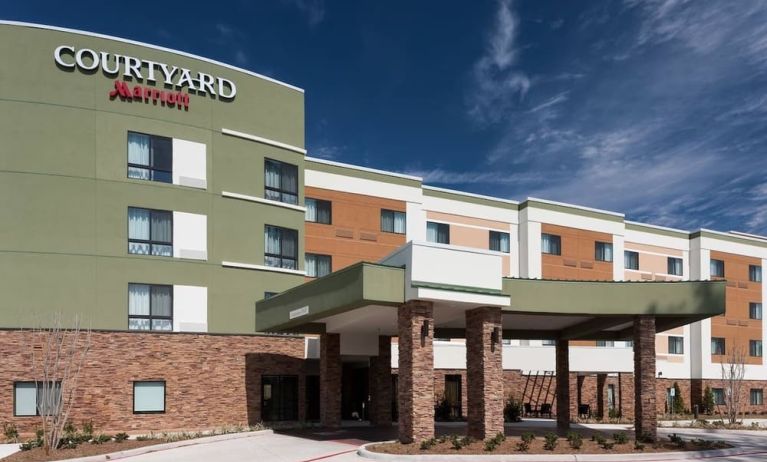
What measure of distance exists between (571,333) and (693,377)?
2882 cm

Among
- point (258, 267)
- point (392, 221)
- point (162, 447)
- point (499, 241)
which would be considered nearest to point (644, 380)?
point (162, 447)

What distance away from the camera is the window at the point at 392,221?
43812 mm

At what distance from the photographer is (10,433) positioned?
2894 centimetres

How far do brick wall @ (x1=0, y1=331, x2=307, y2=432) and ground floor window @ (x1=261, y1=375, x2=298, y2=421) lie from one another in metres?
0.33

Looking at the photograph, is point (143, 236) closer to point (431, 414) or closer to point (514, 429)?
point (431, 414)

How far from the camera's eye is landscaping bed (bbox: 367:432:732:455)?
920 inches

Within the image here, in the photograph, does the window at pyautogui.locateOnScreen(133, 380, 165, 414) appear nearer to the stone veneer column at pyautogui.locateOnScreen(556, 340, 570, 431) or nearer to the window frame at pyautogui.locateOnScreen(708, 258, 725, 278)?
the stone veneer column at pyautogui.locateOnScreen(556, 340, 570, 431)

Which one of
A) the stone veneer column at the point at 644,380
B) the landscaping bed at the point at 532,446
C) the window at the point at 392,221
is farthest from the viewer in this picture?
the window at the point at 392,221

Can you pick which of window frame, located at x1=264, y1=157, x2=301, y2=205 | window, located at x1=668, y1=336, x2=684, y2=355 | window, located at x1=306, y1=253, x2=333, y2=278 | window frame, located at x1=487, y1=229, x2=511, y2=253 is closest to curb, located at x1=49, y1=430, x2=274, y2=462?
window, located at x1=306, y1=253, x2=333, y2=278

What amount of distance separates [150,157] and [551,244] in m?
27.7

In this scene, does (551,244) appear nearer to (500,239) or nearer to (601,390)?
(500,239)

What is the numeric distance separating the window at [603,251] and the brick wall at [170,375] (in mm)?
25683

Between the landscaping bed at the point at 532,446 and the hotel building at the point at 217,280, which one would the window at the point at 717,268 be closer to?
the hotel building at the point at 217,280

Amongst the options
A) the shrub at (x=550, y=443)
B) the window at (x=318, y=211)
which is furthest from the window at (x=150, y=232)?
the shrub at (x=550, y=443)
